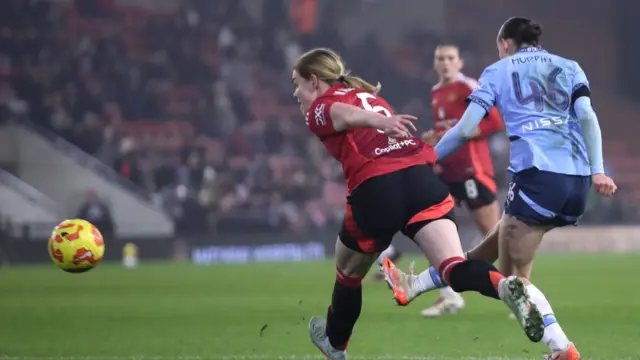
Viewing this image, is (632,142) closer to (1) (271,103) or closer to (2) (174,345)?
(1) (271,103)

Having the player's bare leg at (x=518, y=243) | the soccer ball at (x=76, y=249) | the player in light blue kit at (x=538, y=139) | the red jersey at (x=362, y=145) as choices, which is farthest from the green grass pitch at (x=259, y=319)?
the red jersey at (x=362, y=145)

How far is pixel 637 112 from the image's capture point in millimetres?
29734

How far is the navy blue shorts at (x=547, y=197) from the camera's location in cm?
618

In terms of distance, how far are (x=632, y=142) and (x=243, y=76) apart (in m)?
10.8

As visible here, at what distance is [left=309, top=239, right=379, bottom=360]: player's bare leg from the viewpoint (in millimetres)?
5957

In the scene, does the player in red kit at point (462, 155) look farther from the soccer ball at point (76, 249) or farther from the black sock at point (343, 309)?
the black sock at point (343, 309)

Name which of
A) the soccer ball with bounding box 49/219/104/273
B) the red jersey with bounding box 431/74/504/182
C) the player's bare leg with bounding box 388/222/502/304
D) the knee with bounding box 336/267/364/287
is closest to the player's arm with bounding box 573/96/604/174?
the player's bare leg with bounding box 388/222/502/304

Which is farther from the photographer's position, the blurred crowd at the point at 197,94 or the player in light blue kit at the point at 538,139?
the blurred crowd at the point at 197,94

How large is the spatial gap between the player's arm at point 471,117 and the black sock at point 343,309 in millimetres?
885

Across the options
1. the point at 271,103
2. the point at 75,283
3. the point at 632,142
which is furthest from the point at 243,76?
the point at 75,283

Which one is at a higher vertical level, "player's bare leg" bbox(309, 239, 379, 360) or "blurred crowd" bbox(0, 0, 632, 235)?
"player's bare leg" bbox(309, 239, 379, 360)

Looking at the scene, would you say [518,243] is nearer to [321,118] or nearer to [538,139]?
[538,139]

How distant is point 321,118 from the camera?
5.64 meters

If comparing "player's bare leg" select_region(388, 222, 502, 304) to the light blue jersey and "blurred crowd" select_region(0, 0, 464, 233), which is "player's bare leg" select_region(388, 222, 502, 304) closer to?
the light blue jersey
